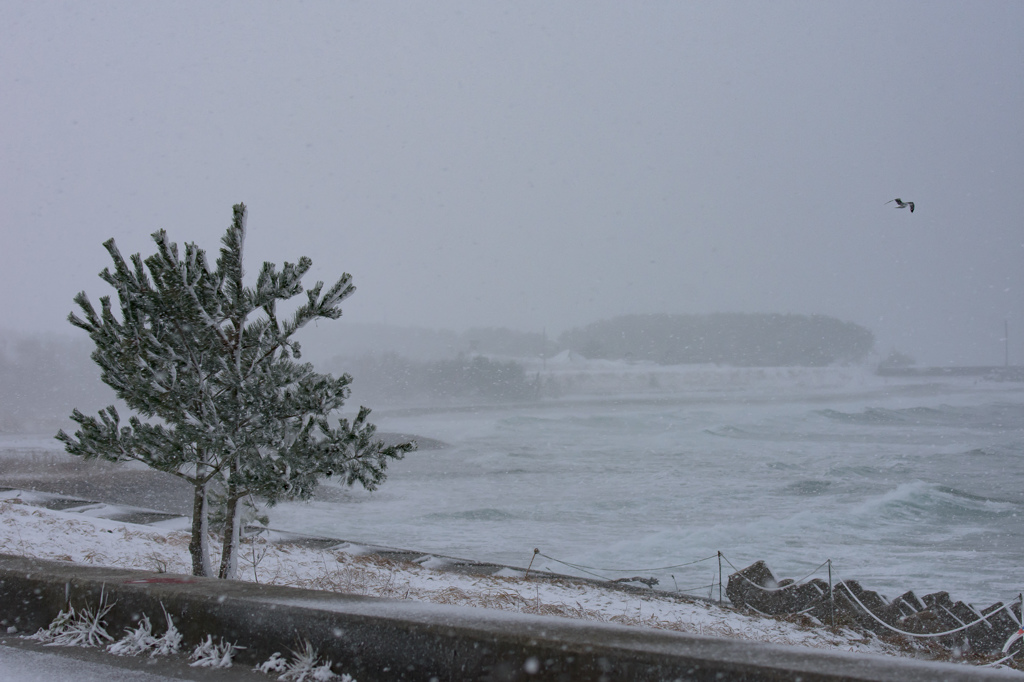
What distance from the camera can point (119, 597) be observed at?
4.03 m

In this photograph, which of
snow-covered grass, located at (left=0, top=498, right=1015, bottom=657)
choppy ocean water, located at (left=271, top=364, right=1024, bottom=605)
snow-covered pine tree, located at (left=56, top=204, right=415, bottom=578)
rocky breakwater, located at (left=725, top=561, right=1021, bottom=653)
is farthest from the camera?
choppy ocean water, located at (left=271, top=364, right=1024, bottom=605)

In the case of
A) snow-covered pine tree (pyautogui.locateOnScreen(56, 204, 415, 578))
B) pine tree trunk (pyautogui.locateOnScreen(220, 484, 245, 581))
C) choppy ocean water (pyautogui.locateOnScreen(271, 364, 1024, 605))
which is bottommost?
choppy ocean water (pyautogui.locateOnScreen(271, 364, 1024, 605))

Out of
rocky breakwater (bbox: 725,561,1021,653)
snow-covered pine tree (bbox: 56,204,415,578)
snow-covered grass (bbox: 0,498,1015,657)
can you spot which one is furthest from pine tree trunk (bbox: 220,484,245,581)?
rocky breakwater (bbox: 725,561,1021,653)

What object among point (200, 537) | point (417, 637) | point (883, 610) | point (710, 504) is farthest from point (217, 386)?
point (710, 504)

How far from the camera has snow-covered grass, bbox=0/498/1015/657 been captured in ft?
26.3

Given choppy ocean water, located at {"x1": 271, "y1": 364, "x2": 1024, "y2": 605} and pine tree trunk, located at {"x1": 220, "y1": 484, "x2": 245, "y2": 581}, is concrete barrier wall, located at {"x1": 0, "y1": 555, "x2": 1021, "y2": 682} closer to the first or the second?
pine tree trunk, located at {"x1": 220, "y1": 484, "x2": 245, "y2": 581}

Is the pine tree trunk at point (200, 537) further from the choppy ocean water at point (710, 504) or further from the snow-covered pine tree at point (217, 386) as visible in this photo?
the choppy ocean water at point (710, 504)

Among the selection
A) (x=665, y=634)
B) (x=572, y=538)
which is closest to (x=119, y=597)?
(x=665, y=634)

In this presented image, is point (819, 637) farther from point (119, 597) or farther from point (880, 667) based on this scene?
point (119, 597)

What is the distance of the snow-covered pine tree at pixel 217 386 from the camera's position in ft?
18.9

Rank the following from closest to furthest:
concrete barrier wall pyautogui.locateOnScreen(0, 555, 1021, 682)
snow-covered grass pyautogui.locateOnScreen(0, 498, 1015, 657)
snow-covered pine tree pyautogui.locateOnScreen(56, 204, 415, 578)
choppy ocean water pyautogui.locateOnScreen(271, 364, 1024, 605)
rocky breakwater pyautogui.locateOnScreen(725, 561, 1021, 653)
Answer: concrete barrier wall pyautogui.locateOnScreen(0, 555, 1021, 682), snow-covered pine tree pyautogui.locateOnScreen(56, 204, 415, 578), snow-covered grass pyautogui.locateOnScreen(0, 498, 1015, 657), rocky breakwater pyautogui.locateOnScreen(725, 561, 1021, 653), choppy ocean water pyautogui.locateOnScreen(271, 364, 1024, 605)

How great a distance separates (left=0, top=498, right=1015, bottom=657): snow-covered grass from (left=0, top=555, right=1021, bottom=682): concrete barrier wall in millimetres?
3240

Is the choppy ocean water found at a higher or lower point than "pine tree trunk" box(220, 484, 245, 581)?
lower

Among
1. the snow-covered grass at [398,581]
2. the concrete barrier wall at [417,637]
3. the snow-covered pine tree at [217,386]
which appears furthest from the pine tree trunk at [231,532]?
the concrete barrier wall at [417,637]
